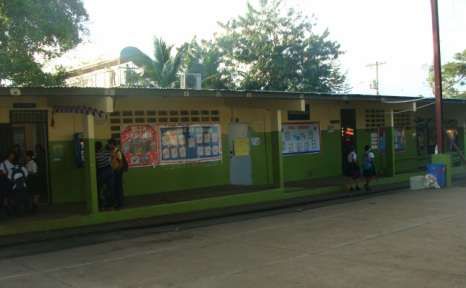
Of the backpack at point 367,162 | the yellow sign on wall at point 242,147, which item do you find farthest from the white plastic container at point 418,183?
the yellow sign on wall at point 242,147

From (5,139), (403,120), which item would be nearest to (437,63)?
(403,120)

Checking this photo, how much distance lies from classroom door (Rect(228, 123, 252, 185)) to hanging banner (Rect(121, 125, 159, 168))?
8.69ft

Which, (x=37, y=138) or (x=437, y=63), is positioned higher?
(x=437, y=63)

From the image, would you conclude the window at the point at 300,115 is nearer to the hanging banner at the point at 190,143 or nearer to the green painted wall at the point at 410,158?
the hanging banner at the point at 190,143

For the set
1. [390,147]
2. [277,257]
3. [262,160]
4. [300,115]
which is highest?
[300,115]

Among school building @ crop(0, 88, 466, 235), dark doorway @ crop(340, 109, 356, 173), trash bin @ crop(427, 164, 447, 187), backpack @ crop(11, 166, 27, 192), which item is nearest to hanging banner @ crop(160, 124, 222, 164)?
school building @ crop(0, 88, 466, 235)

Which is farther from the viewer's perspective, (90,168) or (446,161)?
(446,161)

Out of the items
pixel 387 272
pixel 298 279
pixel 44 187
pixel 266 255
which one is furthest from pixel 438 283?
pixel 44 187

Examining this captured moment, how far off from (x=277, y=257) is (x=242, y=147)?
8571 mm

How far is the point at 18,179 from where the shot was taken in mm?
11109

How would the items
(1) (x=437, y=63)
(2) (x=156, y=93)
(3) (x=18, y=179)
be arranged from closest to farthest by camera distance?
(3) (x=18, y=179) < (2) (x=156, y=93) < (1) (x=437, y=63)

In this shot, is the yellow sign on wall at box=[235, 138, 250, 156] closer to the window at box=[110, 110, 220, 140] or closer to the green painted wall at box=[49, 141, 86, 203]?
the window at box=[110, 110, 220, 140]

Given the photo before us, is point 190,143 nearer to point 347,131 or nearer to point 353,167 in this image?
point 353,167

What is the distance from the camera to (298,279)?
6.71 meters
